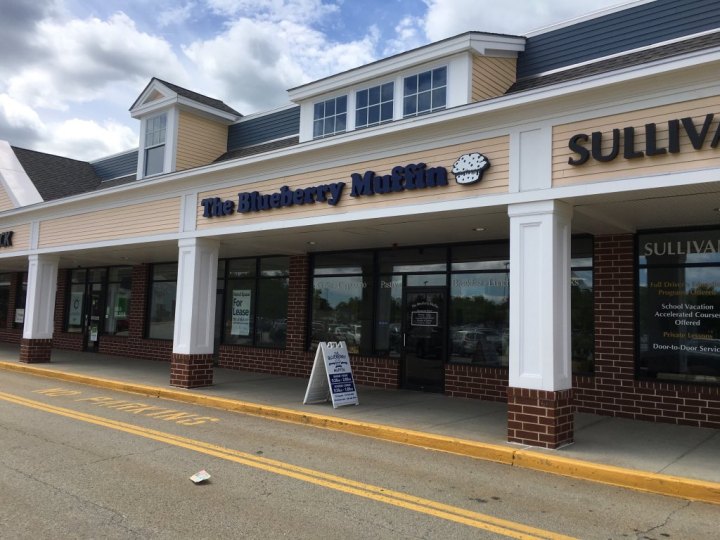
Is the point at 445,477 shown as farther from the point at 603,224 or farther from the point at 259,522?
the point at 603,224

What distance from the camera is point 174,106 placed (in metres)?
15.8

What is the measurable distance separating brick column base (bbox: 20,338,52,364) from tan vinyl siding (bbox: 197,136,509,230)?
8.82 metres

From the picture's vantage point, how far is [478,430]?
873 centimetres

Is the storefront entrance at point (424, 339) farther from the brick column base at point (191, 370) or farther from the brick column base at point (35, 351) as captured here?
the brick column base at point (35, 351)

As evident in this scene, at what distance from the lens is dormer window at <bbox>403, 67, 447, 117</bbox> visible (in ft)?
37.0

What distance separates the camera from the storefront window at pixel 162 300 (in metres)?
19.1

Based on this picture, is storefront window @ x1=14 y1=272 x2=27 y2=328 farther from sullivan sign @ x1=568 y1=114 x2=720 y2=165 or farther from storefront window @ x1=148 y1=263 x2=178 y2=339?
sullivan sign @ x1=568 y1=114 x2=720 y2=165

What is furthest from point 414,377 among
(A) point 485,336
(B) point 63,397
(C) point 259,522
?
(C) point 259,522

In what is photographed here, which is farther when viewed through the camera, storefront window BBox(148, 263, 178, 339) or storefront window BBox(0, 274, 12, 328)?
storefront window BBox(0, 274, 12, 328)

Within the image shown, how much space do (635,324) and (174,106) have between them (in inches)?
495

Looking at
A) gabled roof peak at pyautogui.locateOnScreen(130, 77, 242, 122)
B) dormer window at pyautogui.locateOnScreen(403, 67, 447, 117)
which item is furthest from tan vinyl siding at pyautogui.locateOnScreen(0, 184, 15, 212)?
dormer window at pyautogui.locateOnScreen(403, 67, 447, 117)

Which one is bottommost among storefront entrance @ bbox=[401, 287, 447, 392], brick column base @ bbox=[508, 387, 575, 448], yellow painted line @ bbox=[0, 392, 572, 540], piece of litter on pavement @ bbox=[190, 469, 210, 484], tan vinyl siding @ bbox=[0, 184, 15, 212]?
yellow painted line @ bbox=[0, 392, 572, 540]

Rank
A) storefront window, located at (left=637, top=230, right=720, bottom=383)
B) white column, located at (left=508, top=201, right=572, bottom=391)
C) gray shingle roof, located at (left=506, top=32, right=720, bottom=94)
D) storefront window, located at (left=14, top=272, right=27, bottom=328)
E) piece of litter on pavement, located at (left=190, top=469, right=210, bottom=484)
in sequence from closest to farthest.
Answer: piece of litter on pavement, located at (left=190, top=469, right=210, bottom=484)
white column, located at (left=508, top=201, right=572, bottom=391)
gray shingle roof, located at (left=506, top=32, right=720, bottom=94)
storefront window, located at (left=637, top=230, right=720, bottom=383)
storefront window, located at (left=14, top=272, right=27, bottom=328)

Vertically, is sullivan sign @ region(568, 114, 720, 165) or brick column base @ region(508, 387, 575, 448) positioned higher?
sullivan sign @ region(568, 114, 720, 165)
